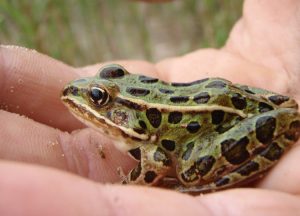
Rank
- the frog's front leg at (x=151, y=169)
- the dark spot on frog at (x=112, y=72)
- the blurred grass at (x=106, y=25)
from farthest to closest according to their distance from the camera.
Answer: the blurred grass at (x=106, y=25) < the dark spot on frog at (x=112, y=72) < the frog's front leg at (x=151, y=169)

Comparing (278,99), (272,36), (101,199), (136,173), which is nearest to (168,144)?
(136,173)

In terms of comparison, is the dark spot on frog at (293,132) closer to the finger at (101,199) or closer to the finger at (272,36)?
the finger at (101,199)

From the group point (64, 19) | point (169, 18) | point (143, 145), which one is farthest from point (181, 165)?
point (169, 18)

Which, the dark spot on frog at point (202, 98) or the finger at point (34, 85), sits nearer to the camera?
the dark spot on frog at point (202, 98)

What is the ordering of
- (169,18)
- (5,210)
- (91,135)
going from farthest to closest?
1. (169,18)
2. (91,135)
3. (5,210)

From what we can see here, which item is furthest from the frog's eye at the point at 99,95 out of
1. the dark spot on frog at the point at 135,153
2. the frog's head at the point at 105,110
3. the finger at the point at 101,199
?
the finger at the point at 101,199

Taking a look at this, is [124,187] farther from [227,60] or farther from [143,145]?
[227,60]

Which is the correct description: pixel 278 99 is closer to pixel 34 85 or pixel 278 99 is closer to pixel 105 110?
pixel 105 110
